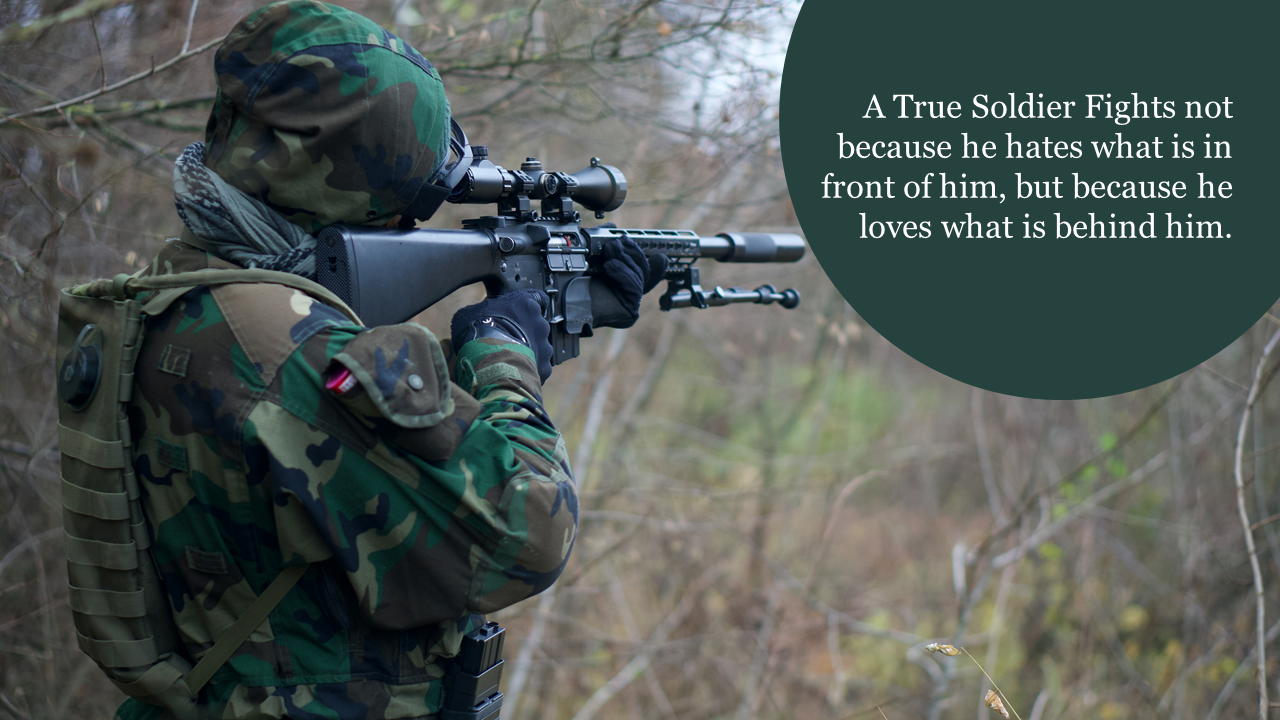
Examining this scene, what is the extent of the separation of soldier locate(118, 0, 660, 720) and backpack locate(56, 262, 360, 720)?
0.08 ft

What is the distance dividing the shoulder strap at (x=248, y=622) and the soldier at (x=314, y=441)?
2 centimetres

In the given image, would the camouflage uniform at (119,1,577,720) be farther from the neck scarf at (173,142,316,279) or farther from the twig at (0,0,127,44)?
the twig at (0,0,127,44)

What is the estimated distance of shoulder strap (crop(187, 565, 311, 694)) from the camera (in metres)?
1.54

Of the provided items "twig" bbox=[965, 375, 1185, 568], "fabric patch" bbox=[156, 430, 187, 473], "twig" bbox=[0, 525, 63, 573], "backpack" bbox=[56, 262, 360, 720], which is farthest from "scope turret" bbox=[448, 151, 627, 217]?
"twig" bbox=[965, 375, 1185, 568]

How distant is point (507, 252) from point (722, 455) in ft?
16.3

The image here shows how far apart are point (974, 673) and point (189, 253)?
6.16 m

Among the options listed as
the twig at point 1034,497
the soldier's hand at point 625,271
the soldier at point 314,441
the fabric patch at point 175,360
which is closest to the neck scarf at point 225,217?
the soldier at point 314,441

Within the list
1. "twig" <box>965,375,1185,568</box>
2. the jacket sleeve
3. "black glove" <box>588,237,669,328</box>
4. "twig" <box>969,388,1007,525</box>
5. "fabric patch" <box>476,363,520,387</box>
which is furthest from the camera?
"twig" <box>969,388,1007,525</box>

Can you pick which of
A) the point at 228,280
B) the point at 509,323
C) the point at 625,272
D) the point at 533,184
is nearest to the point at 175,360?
the point at 228,280

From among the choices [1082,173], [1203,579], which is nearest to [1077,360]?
[1082,173]

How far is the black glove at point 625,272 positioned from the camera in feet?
9.30

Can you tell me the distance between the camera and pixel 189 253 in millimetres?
1655

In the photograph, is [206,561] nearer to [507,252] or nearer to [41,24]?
[507,252]

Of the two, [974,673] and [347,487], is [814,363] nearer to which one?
[974,673]
